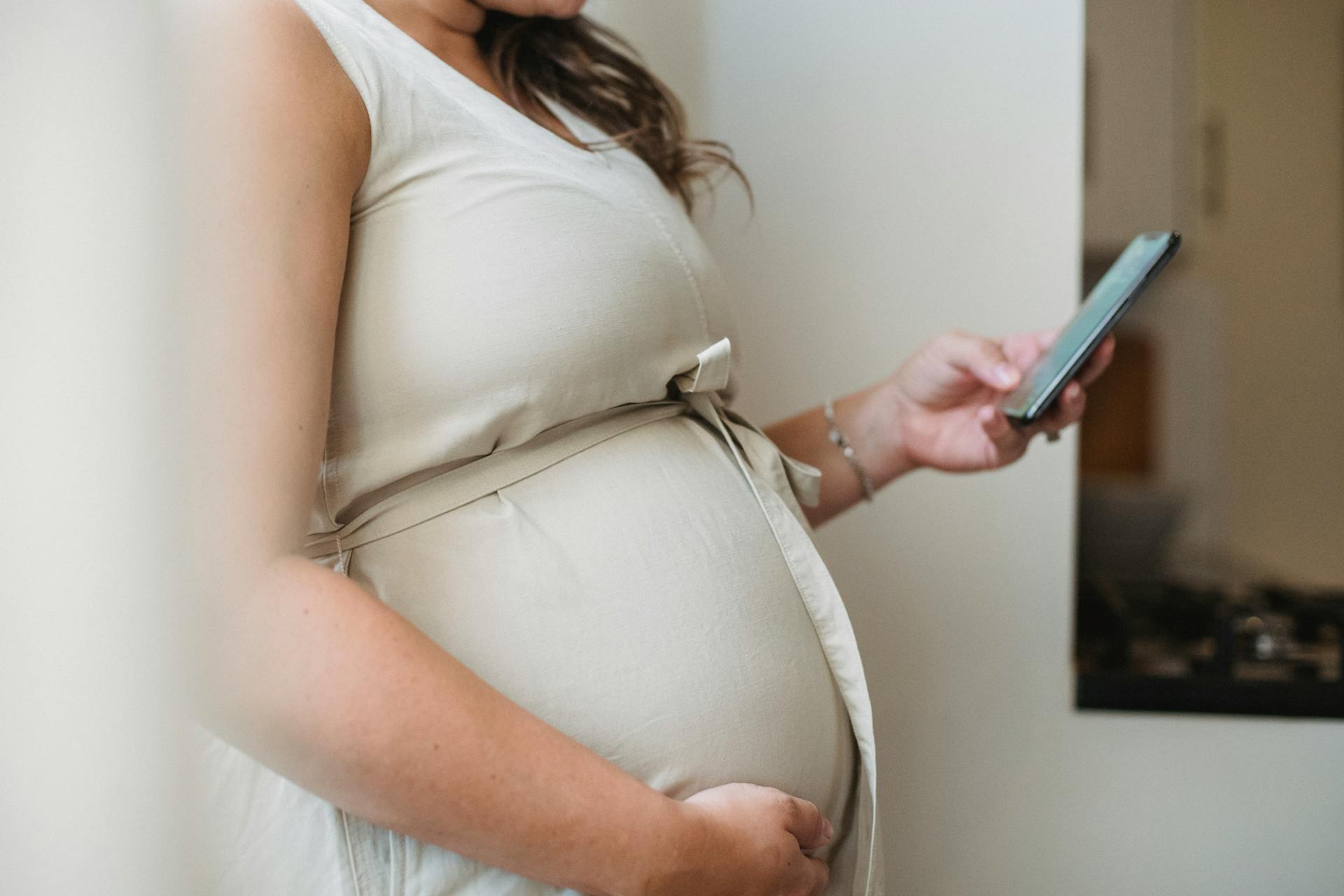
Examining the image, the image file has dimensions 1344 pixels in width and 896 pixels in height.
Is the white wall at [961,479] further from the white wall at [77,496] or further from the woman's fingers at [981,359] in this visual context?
the white wall at [77,496]

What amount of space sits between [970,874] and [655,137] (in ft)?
3.15

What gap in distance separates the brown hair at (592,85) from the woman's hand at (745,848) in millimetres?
456

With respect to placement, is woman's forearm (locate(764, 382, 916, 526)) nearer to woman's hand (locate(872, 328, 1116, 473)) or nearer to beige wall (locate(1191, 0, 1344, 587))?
woman's hand (locate(872, 328, 1116, 473))

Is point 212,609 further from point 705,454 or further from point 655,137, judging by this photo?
point 655,137

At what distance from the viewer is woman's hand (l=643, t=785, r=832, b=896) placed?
0.48 meters

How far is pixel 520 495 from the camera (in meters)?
0.56

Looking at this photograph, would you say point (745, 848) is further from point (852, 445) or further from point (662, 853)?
point (852, 445)

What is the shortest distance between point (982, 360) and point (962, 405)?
0.30 ft

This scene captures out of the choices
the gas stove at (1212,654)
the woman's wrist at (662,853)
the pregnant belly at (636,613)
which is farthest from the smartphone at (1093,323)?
the gas stove at (1212,654)

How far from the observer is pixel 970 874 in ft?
4.21

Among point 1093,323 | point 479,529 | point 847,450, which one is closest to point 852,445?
point 847,450

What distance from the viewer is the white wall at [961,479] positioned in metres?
1.20

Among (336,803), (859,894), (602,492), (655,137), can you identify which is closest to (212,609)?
(336,803)

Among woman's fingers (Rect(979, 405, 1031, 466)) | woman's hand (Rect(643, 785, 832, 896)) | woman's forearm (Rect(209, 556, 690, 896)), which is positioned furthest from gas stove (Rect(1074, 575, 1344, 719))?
woman's forearm (Rect(209, 556, 690, 896))
